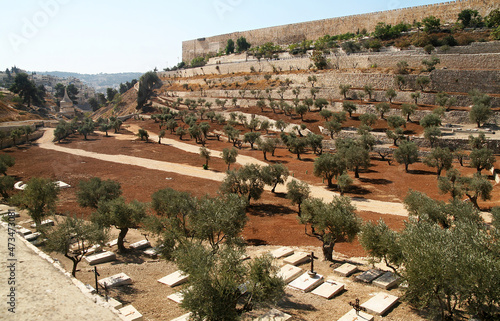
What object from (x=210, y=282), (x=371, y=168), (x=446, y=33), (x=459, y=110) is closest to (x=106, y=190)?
(x=210, y=282)

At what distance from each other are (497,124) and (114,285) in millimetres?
49925

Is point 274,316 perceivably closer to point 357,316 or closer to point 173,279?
point 357,316

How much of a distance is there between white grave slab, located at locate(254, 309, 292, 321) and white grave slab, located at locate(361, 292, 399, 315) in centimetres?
302

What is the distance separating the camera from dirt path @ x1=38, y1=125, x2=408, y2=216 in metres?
28.3

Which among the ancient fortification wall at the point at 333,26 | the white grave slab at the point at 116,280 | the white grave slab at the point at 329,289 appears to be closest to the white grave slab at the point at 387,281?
the white grave slab at the point at 329,289

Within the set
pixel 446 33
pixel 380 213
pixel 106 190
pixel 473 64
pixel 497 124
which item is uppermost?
pixel 446 33

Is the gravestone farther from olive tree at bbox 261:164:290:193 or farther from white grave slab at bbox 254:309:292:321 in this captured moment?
olive tree at bbox 261:164:290:193

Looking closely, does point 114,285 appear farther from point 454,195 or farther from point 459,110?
point 459,110

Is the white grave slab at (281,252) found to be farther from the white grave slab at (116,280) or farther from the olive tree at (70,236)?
the olive tree at (70,236)

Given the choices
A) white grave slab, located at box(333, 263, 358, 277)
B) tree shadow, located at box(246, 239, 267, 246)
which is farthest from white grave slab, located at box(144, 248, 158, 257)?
white grave slab, located at box(333, 263, 358, 277)

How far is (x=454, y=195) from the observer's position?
26375 millimetres

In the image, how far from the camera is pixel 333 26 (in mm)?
97750

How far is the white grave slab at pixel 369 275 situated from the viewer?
48.6 feet

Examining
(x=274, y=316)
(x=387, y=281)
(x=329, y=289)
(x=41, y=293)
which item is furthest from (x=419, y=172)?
(x=41, y=293)
